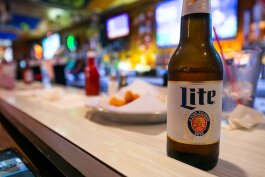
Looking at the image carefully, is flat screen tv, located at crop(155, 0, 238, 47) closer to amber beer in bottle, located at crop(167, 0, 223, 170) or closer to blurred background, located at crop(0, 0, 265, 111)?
blurred background, located at crop(0, 0, 265, 111)

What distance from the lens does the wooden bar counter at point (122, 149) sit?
1.00 feet

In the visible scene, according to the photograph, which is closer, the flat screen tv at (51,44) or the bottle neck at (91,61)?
the bottle neck at (91,61)

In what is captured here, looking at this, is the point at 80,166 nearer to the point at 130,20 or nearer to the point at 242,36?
the point at 242,36

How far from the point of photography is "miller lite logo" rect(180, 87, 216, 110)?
11.6 inches

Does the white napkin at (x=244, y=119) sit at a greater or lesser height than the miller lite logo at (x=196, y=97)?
lesser

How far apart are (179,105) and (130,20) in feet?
11.2

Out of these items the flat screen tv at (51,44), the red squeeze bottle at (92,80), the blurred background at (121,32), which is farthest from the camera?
the flat screen tv at (51,44)

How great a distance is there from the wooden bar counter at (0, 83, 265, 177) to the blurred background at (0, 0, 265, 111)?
42.1 inches

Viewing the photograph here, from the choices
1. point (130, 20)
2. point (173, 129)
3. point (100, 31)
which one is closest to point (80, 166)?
point (173, 129)

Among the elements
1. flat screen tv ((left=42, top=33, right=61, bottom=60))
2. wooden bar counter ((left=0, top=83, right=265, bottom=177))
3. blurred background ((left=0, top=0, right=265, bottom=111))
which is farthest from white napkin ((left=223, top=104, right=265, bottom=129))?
flat screen tv ((left=42, top=33, right=61, bottom=60))

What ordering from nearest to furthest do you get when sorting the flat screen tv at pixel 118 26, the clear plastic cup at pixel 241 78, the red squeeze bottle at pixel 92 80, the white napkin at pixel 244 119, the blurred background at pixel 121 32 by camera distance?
1. the white napkin at pixel 244 119
2. the clear plastic cup at pixel 241 78
3. the red squeeze bottle at pixel 92 80
4. the blurred background at pixel 121 32
5. the flat screen tv at pixel 118 26

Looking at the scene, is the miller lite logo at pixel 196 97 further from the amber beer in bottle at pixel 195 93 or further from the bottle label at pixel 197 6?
the bottle label at pixel 197 6

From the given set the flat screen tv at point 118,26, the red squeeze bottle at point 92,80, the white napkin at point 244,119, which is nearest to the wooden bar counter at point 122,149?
the white napkin at point 244,119

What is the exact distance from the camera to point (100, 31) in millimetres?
3959
